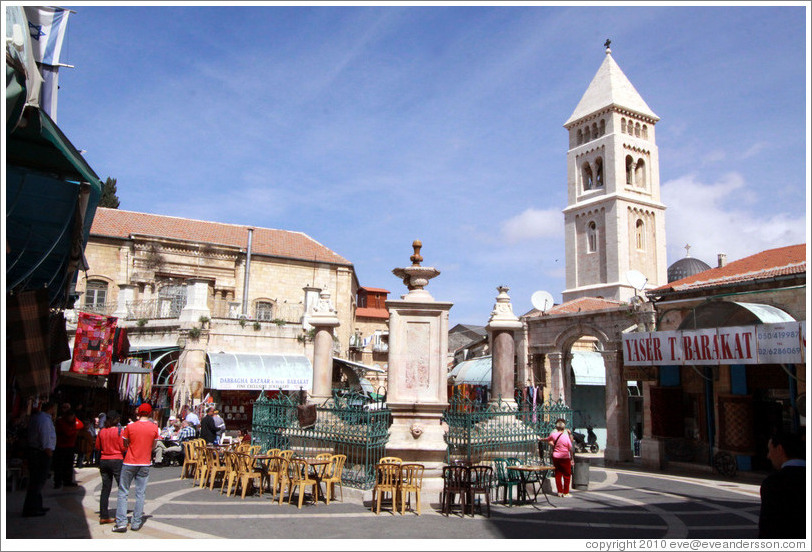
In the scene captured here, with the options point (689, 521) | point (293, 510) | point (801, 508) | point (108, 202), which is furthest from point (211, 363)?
point (108, 202)

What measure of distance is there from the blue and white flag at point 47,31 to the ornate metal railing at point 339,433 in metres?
7.05

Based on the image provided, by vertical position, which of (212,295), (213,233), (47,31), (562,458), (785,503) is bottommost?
(562,458)

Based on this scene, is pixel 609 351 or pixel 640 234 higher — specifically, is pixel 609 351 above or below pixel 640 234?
below

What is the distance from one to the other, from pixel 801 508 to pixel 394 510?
5976 mm

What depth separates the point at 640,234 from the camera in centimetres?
4972

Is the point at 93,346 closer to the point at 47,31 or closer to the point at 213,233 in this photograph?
the point at 47,31

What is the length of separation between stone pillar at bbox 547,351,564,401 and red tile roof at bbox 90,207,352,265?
55.9 feet

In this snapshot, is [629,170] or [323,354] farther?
[629,170]

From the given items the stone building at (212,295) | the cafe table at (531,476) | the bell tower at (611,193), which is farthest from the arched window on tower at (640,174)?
the cafe table at (531,476)

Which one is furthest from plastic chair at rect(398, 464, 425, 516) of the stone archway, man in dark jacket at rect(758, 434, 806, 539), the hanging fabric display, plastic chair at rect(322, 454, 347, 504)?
the stone archway

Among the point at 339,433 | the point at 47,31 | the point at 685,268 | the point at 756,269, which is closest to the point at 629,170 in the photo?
the point at 685,268

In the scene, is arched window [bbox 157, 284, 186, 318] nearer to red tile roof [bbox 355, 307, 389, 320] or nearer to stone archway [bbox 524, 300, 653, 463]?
stone archway [bbox 524, 300, 653, 463]

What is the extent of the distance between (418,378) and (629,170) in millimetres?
45978

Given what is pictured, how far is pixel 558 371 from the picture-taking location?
21859 mm
